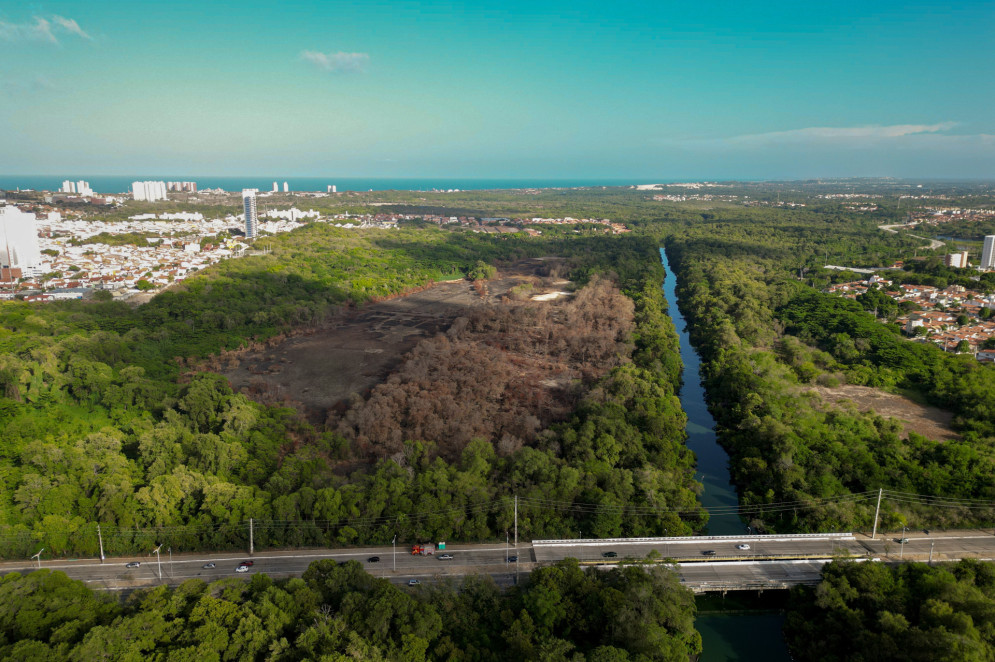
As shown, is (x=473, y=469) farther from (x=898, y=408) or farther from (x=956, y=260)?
(x=956, y=260)

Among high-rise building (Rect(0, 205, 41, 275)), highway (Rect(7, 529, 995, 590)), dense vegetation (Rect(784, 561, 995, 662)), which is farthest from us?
high-rise building (Rect(0, 205, 41, 275))

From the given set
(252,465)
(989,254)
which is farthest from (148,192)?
(989,254)

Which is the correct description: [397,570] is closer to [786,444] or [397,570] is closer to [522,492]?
[522,492]

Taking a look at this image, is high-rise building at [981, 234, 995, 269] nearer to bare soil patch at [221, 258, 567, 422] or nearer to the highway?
bare soil patch at [221, 258, 567, 422]

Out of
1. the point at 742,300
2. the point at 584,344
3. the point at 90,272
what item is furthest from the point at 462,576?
the point at 90,272

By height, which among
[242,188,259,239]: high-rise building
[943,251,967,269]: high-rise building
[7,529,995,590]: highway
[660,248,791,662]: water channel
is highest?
[242,188,259,239]: high-rise building

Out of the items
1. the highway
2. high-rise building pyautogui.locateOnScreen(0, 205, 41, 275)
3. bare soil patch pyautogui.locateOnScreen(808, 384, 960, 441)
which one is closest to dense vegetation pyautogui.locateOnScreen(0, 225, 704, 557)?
the highway
